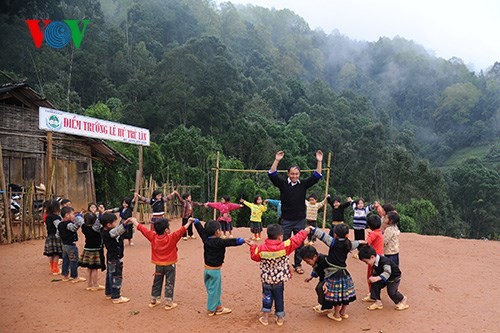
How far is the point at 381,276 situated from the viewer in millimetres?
4938

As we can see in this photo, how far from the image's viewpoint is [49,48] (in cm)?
3155

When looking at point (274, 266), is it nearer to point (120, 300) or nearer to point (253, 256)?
point (253, 256)

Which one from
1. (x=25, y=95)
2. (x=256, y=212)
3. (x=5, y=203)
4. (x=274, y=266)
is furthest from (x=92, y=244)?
(x=25, y=95)

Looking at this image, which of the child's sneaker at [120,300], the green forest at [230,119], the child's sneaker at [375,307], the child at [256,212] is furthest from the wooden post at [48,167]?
the green forest at [230,119]

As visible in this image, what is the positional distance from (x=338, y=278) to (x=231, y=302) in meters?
1.72

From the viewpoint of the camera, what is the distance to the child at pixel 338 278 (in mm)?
4734

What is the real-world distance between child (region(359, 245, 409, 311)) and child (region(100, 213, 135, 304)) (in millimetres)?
3199

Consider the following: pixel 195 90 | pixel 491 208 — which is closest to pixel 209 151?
pixel 195 90

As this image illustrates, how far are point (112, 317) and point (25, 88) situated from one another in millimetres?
10118

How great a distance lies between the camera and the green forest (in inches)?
933

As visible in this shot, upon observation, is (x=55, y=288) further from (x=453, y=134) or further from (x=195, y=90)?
(x=453, y=134)

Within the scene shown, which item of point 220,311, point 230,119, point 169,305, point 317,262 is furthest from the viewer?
point 230,119

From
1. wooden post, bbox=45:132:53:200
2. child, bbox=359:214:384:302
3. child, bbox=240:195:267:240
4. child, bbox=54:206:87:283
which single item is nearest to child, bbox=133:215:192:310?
child, bbox=54:206:87:283

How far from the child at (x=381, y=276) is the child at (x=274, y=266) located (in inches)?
35.0
